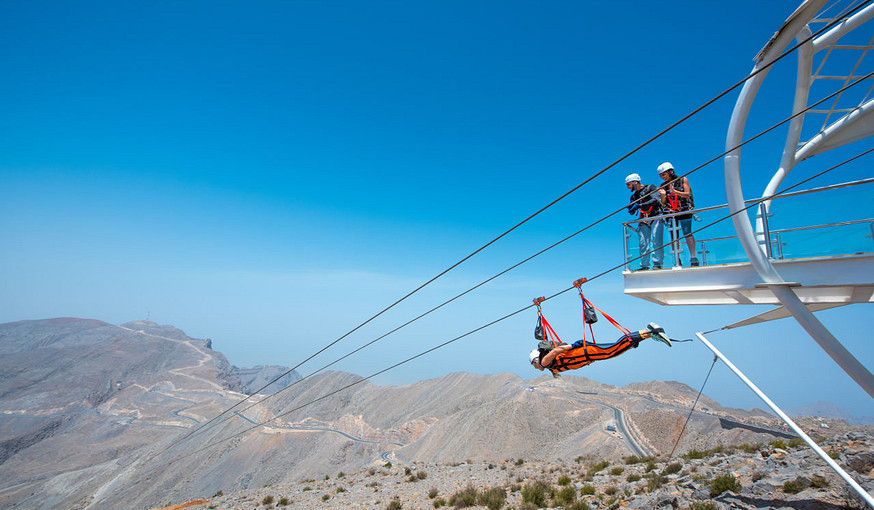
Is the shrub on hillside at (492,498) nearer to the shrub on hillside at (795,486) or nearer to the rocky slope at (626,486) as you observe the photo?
the rocky slope at (626,486)

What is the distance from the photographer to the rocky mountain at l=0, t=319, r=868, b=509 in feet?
120

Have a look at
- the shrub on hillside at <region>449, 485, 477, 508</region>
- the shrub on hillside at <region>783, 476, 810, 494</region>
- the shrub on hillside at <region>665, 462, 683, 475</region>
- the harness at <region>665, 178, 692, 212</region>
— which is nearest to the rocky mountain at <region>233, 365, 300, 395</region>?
the shrub on hillside at <region>449, 485, 477, 508</region>

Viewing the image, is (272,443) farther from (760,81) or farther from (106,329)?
(106,329)

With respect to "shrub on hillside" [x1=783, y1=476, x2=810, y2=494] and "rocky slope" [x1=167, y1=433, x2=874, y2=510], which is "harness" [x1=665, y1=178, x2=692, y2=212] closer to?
"rocky slope" [x1=167, y1=433, x2=874, y2=510]

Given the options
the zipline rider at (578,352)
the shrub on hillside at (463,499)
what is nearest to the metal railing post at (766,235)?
the zipline rider at (578,352)

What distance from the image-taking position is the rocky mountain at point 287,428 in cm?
3656

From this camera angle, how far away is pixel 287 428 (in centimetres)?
6284

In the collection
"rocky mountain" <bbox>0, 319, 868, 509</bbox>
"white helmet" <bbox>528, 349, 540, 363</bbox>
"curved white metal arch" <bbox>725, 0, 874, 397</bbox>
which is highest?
"curved white metal arch" <bbox>725, 0, 874, 397</bbox>

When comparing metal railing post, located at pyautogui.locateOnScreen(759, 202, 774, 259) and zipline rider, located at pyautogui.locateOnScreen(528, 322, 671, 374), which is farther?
metal railing post, located at pyautogui.locateOnScreen(759, 202, 774, 259)

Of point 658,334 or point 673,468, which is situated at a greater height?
point 658,334

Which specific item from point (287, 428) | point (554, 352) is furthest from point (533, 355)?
point (287, 428)

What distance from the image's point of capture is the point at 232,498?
2339 cm

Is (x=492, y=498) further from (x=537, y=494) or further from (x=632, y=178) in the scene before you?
(x=632, y=178)

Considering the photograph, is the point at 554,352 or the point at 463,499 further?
the point at 463,499
